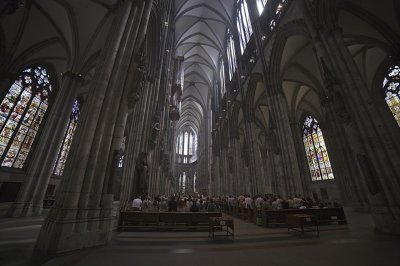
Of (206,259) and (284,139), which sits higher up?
(284,139)

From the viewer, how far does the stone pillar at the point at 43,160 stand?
383 inches

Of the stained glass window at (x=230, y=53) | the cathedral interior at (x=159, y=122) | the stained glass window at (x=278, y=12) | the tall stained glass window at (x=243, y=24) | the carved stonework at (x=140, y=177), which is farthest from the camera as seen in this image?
the stained glass window at (x=230, y=53)

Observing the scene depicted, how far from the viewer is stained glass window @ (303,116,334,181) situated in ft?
64.5

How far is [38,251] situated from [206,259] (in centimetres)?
350

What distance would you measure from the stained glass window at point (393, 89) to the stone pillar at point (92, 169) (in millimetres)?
18181

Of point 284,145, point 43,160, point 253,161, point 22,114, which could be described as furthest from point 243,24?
point 22,114

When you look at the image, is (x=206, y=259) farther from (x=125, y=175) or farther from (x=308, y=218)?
(x=125, y=175)

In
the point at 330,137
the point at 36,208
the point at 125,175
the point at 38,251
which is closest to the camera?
the point at 38,251

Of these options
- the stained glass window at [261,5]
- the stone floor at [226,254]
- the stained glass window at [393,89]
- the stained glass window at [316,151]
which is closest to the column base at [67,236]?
the stone floor at [226,254]

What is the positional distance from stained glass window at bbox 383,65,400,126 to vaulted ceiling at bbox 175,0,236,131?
17.9 meters

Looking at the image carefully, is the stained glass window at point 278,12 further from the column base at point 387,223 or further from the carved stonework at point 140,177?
the carved stonework at point 140,177

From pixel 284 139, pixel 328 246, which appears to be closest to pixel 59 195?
pixel 328 246

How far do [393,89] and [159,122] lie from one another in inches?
723

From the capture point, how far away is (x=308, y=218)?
516 cm
